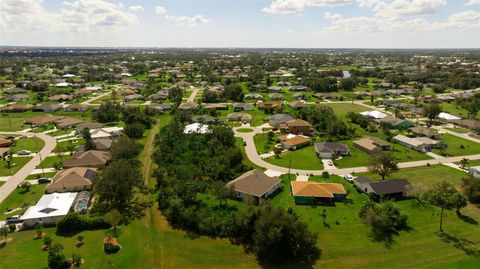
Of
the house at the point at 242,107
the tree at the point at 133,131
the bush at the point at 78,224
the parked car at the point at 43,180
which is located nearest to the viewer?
the bush at the point at 78,224

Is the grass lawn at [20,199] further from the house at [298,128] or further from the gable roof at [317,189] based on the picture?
the house at [298,128]

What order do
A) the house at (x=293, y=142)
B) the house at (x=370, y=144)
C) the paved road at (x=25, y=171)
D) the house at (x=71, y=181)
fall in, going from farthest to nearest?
the house at (x=293, y=142) → the house at (x=370, y=144) → the paved road at (x=25, y=171) → the house at (x=71, y=181)

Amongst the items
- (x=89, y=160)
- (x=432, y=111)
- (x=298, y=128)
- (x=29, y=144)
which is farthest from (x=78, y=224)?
(x=432, y=111)

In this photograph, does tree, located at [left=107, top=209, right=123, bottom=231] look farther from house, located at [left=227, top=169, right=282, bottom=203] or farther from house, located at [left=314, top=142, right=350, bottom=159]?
house, located at [left=314, top=142, right=350, bottom=159]

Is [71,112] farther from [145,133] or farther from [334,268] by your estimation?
[334,268]

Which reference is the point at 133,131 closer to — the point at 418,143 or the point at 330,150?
the point at 330,150

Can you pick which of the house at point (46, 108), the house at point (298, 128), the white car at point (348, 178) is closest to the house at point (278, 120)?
the house at point (298, 128)

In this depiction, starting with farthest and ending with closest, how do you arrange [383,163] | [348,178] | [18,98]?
[18,98] < [348,178] < [383,163]
